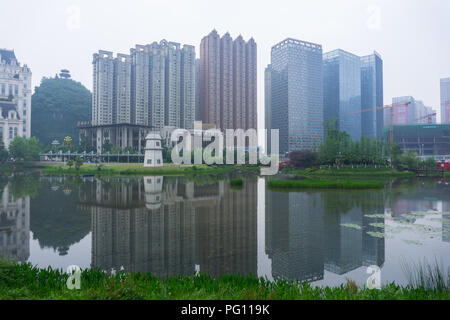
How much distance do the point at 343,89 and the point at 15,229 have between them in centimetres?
16368

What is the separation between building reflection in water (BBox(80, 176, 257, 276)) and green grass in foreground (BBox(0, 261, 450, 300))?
84.1 inches

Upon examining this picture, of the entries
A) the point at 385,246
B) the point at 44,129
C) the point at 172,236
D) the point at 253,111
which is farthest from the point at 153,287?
the point at 44,129

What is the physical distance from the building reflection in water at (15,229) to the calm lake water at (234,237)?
4cm

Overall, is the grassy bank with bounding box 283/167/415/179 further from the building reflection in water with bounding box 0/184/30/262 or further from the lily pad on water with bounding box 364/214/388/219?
the building reflection in water with bounding box 0/184/30/262

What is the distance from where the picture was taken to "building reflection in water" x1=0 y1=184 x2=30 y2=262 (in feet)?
31.5

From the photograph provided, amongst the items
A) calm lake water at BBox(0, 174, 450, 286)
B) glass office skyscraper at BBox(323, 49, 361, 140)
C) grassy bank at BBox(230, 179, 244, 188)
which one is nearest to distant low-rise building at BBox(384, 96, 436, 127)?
glass office skyscraper at BBox(323, 49, 361, 140)

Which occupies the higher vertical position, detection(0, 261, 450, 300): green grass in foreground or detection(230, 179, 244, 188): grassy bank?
detection(230, 179, 244, 188): grassy bank

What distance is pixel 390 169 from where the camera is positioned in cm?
5047

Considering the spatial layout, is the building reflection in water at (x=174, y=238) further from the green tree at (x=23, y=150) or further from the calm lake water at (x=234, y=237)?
the green tree at (x=23, y=150)

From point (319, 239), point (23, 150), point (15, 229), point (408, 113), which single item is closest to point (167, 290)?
point (319, 239)

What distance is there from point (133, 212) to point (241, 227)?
684 centimetres

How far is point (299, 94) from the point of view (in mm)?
137250

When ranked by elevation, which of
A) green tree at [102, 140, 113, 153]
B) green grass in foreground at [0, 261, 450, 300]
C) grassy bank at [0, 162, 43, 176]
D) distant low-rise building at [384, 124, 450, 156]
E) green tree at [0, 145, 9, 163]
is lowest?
green grass in foreground at [0, 261, 450, 300]

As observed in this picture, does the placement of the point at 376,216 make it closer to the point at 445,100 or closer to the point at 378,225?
the point at 378,225
